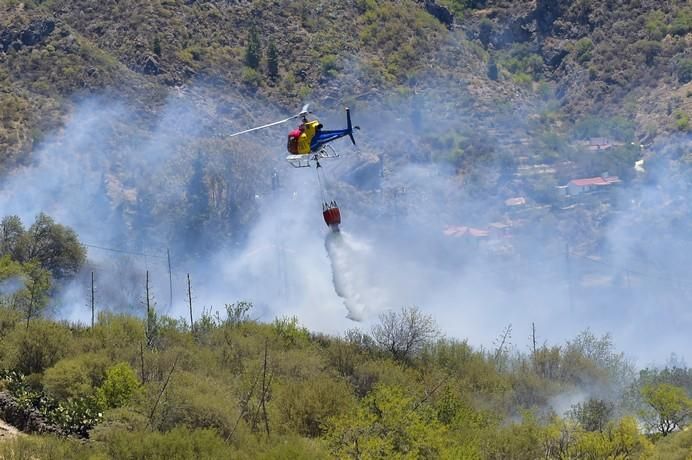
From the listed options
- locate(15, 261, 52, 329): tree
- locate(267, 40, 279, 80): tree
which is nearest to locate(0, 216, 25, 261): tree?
locate(15, 261, 52, 329): tree

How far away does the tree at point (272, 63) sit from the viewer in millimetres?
125312

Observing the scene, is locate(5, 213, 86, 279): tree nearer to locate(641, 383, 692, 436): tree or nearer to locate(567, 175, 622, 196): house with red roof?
locate(641, 383, 692, 436): tree

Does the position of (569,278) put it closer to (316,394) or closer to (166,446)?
(316,394)

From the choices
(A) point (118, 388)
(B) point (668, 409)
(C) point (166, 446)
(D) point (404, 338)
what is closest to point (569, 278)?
(D) point (404, 338)

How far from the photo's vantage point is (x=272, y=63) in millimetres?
125375

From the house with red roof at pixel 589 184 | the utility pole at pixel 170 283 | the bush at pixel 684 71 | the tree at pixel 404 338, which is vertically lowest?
the tree at pixel 404 338

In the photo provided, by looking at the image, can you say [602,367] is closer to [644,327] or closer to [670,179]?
[644,327]

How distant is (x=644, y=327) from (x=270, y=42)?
164 feet

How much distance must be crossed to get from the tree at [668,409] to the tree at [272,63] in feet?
224

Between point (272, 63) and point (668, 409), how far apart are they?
232ft

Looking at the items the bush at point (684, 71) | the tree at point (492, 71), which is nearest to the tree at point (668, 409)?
the bush at point (684, 71)

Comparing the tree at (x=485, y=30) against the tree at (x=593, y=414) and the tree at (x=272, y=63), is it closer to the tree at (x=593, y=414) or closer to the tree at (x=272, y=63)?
the tree at (x=272, y=63)

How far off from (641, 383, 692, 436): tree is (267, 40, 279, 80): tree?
6842 cm

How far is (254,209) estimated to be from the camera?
4242 inches
